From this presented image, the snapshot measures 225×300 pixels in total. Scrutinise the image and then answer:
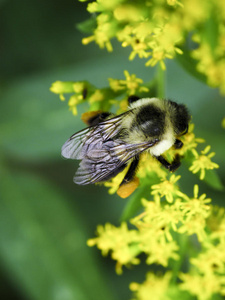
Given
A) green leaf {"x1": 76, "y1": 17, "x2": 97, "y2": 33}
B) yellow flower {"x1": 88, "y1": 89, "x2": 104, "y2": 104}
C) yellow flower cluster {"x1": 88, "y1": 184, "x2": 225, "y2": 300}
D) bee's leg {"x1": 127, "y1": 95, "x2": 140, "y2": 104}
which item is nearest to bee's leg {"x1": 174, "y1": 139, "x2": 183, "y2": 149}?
yellow flower cluster {"x1": 88, "y1": 184, "x2": 225, "y2": 300}

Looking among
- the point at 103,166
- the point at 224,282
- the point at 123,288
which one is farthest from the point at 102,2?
the point at 123,288

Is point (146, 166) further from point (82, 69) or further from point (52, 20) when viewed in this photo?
point (52, 20)

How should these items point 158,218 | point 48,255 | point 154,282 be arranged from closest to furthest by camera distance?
point 158,218, point 154,282, point 48,255

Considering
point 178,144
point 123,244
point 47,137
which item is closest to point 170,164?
point 178,144

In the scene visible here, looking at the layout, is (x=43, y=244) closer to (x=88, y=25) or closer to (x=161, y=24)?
(x=88, y=25)

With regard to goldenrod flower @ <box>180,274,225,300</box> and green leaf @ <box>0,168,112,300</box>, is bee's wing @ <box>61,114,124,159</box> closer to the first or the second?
goldenrod flower @ <box>180,274,225,300</box>

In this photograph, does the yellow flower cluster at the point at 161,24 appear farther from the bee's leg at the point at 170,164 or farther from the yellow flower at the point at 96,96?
the bee's leg at the point at 170,164

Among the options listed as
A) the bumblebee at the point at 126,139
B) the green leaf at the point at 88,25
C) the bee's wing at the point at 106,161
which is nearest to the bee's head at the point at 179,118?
the bumblebee at the point at 126,139
